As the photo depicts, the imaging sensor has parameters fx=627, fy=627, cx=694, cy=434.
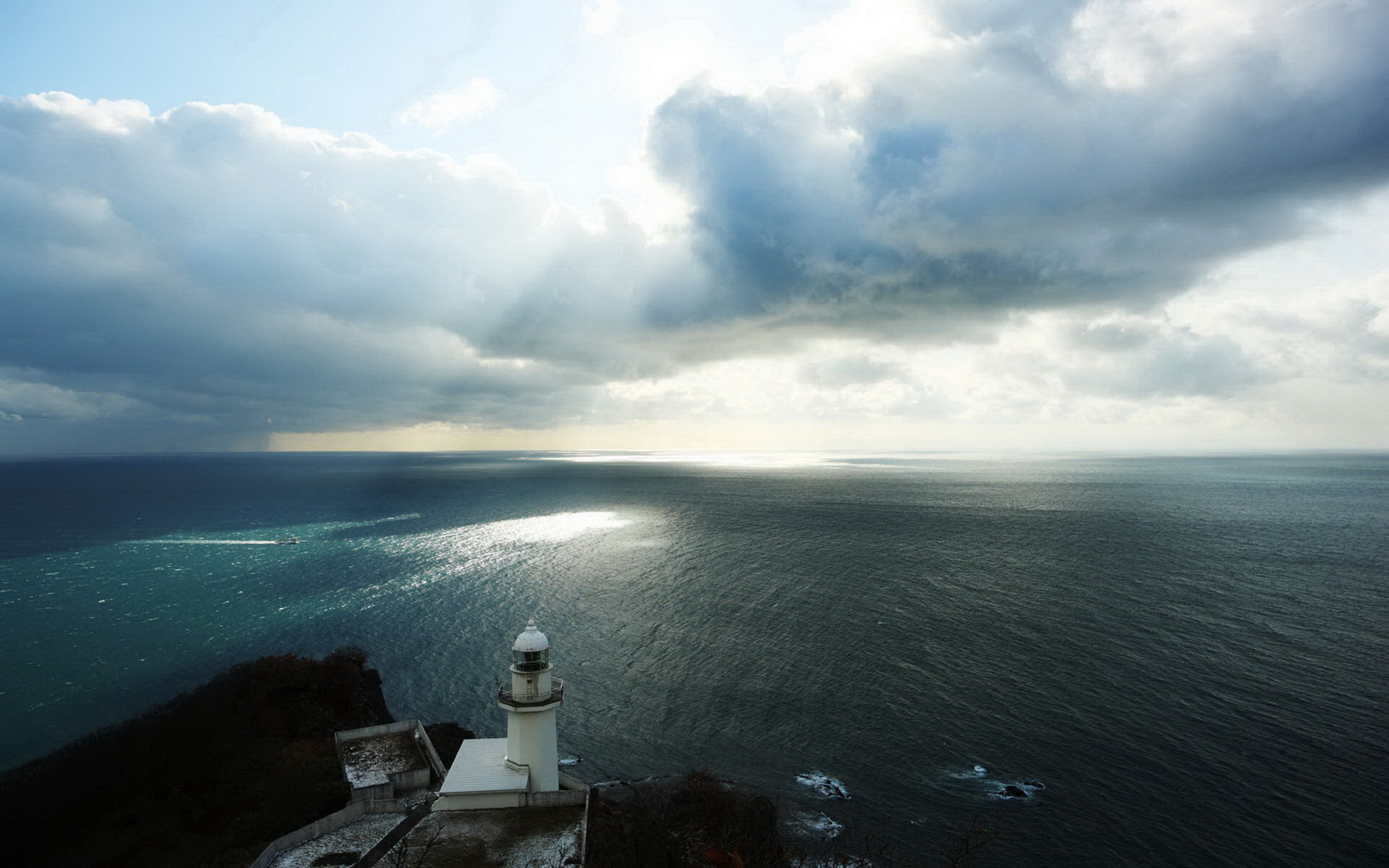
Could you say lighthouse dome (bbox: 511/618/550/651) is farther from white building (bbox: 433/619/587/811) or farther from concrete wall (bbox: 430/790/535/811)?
concrete wall (bbox: 430/790/535/811)

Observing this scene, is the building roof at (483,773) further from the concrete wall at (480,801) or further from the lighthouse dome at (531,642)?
the lighthouse dome at (531,642)

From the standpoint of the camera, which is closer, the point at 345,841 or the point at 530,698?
the point at 345,841

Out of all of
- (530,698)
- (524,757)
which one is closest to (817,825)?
(524,757)

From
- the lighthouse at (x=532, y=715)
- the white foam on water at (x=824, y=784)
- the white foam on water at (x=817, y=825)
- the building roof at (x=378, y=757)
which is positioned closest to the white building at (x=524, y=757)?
the lighthouse at (x=532, y=715)

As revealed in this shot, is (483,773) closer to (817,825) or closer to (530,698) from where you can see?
(530,698)

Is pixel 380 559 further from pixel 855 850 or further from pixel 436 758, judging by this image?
pixel 855 850

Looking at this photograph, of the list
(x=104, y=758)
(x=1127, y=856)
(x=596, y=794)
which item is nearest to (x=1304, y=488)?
(x=1127, y=856)

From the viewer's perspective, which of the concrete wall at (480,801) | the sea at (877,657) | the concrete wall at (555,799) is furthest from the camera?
the sea at (877,657)

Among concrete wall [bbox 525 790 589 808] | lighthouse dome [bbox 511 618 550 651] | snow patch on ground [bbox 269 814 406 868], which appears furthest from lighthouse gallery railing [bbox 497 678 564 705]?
snow patch on ground [bbox 269 814 406 868]
